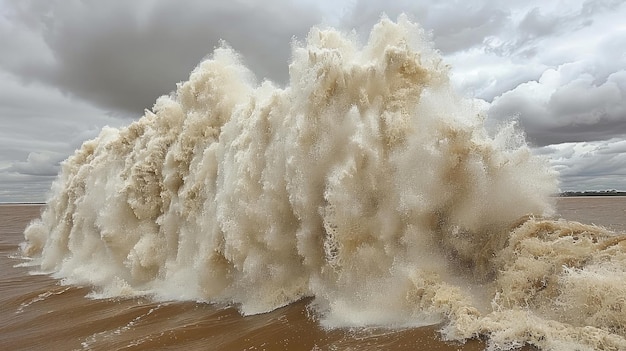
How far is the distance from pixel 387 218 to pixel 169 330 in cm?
384

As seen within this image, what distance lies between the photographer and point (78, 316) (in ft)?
30.9

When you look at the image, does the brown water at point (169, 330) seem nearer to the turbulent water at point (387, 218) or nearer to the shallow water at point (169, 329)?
the shallow water at point (169, 329)

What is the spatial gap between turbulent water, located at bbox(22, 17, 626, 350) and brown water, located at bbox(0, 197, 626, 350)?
33 cm

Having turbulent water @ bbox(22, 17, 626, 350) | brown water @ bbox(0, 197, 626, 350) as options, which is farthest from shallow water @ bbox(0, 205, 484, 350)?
turbulent water @ bbox(22, 17, 626, 350)

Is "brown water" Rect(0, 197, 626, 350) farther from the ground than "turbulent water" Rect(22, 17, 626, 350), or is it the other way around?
"turbulent water" Rect(22, 17, 626, 350)

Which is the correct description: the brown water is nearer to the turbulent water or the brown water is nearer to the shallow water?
the shallow water

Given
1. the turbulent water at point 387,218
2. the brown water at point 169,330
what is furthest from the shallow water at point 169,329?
the turbulent water at point 387,218

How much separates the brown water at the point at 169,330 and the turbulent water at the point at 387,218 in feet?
1.09

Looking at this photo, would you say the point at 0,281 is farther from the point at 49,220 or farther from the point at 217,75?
the point at 217,75

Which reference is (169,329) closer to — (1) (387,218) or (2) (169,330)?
Answer: (2) (169,330)

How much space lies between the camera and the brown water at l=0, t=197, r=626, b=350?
5.73m

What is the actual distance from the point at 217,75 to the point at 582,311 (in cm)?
963

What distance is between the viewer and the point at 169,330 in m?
7.58

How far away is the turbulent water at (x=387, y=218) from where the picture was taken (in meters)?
5.36
